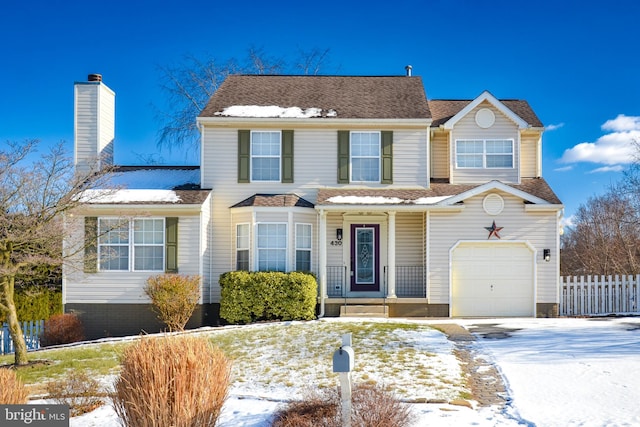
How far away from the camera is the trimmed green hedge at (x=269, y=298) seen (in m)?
17.6

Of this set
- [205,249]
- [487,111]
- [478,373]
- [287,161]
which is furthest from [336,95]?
[478,373]

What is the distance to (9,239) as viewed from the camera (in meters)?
13.0

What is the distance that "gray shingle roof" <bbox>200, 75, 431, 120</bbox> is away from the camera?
19578 millimetres

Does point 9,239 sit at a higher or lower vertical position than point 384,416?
→ higher

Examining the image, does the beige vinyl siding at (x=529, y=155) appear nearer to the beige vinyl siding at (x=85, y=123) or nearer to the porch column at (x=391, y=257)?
the porch column at (x=391, y=257)

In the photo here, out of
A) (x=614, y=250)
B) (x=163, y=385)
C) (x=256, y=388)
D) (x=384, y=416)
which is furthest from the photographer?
(x=614, y=250)

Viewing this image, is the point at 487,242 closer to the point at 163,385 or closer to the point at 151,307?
the point at 151,307

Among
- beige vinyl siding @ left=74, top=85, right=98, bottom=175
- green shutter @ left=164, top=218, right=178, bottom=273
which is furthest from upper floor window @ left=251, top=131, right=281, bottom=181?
beige vinyl siding @ left=74, top=85, right=98, bottom=175

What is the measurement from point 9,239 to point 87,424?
19.2 ft

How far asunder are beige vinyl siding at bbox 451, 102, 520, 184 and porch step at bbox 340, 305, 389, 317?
4.75 meters

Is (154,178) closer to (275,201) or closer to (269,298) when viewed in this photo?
(275,201)

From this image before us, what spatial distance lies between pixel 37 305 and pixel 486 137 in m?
14.8

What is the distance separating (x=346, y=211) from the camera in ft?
61.3

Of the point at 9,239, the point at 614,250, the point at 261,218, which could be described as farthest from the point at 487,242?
the point at 614,250
